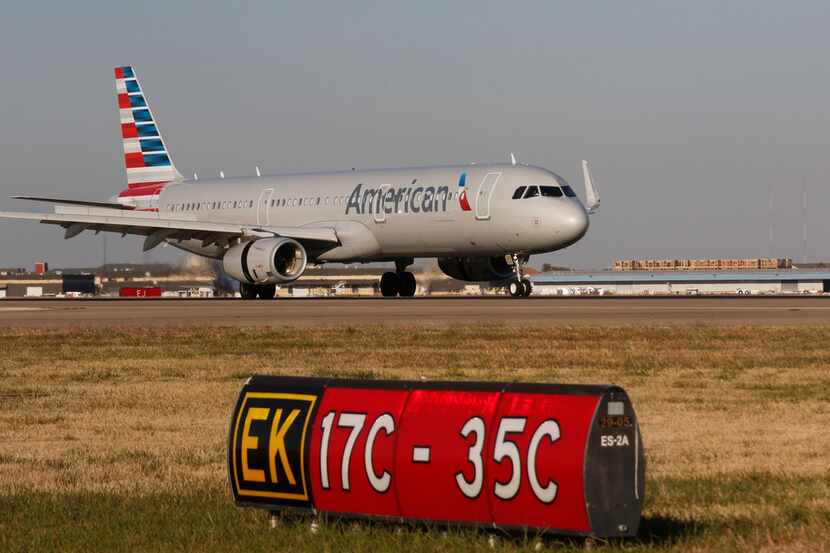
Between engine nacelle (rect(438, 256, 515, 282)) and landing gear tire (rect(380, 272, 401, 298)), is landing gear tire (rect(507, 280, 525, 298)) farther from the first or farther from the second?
landing gear tire (rect(380, 272, 401, 298))

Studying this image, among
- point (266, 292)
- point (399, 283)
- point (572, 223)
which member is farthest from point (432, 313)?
point (399, 283)

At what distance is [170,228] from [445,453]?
1633 inches

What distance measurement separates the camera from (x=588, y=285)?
114375mm

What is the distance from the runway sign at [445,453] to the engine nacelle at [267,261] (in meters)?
36.9

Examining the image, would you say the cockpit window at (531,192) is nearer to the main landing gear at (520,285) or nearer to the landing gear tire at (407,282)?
the main landing gear at (520,285)

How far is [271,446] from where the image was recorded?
28.7 feet

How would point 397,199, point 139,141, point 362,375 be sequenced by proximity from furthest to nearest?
point 139,141
point 397,199
point 362,375

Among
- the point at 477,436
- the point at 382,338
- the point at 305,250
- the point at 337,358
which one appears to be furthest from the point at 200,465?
the point at 305,250

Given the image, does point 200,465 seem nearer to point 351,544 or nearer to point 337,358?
point 351,544

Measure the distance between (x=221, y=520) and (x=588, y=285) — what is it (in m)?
106

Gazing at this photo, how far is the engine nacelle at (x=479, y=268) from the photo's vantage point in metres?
49.6

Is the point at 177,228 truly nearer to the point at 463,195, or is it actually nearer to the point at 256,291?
the point at 256,291

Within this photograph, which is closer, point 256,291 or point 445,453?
point 445,453

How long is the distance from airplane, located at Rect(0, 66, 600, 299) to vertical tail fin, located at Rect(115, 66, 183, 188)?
1917mm
